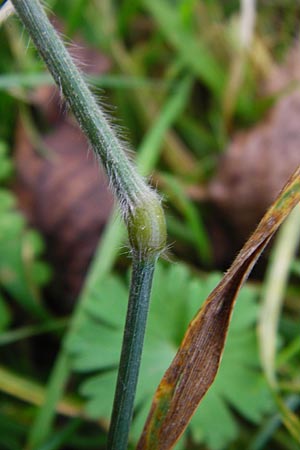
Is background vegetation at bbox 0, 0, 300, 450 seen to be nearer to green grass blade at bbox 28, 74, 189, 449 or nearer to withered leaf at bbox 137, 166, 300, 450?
green grass blade at bbox 28, 74, 189, 449

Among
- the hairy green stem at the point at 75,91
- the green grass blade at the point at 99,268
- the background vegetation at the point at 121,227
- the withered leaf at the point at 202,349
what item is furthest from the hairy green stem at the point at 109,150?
the background vegetation at the point at 121,227

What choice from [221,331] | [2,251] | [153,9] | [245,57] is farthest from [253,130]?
[221,331]

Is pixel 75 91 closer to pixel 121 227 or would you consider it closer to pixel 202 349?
pixel 202 349

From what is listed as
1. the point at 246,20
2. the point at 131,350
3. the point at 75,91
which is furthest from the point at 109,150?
the point at 246,20

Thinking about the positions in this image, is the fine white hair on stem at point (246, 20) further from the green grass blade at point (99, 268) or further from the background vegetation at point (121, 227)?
the green grass blade at point (99, 268)

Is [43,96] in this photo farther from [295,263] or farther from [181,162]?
[295,263]

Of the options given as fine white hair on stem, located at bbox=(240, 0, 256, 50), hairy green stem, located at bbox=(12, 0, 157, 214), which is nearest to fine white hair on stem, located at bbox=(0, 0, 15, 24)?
hairy green stem, located at bbox=(12, 0, 157, 214)
